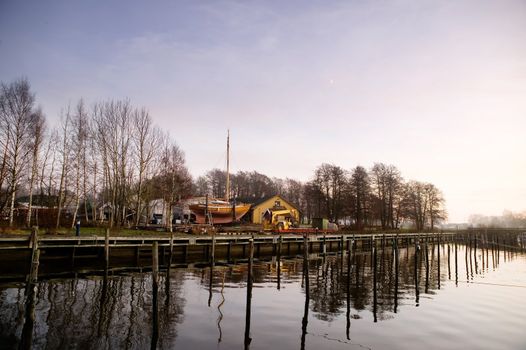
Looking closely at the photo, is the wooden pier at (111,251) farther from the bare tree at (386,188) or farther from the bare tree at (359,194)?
the bare tree at (386,188)

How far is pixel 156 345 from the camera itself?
1019 cm

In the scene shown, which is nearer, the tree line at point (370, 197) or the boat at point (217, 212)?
the boat at point (217, 212)

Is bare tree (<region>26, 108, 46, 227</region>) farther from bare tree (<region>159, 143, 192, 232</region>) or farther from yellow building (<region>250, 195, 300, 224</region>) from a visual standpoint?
yellow building (<region>250, 195, 300, 224</region>)

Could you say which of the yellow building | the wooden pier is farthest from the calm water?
the yellow building

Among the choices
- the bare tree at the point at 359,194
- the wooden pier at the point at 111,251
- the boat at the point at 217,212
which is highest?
the bare tree at the point at 359,194

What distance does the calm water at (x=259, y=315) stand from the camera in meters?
10.9

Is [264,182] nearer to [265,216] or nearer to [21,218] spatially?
[265,216]

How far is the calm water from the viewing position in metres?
10.9

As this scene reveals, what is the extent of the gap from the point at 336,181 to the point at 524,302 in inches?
2004

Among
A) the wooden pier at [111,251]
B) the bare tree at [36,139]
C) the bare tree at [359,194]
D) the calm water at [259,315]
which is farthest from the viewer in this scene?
the bare tree at [359,194]

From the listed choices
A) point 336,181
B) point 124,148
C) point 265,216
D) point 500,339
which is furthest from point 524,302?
point 336,181

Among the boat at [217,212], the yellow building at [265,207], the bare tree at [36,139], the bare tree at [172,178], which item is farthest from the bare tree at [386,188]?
the bare tree at [36,139]

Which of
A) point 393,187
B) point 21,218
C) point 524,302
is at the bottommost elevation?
point 524,302

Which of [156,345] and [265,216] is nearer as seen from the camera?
[156,345]
